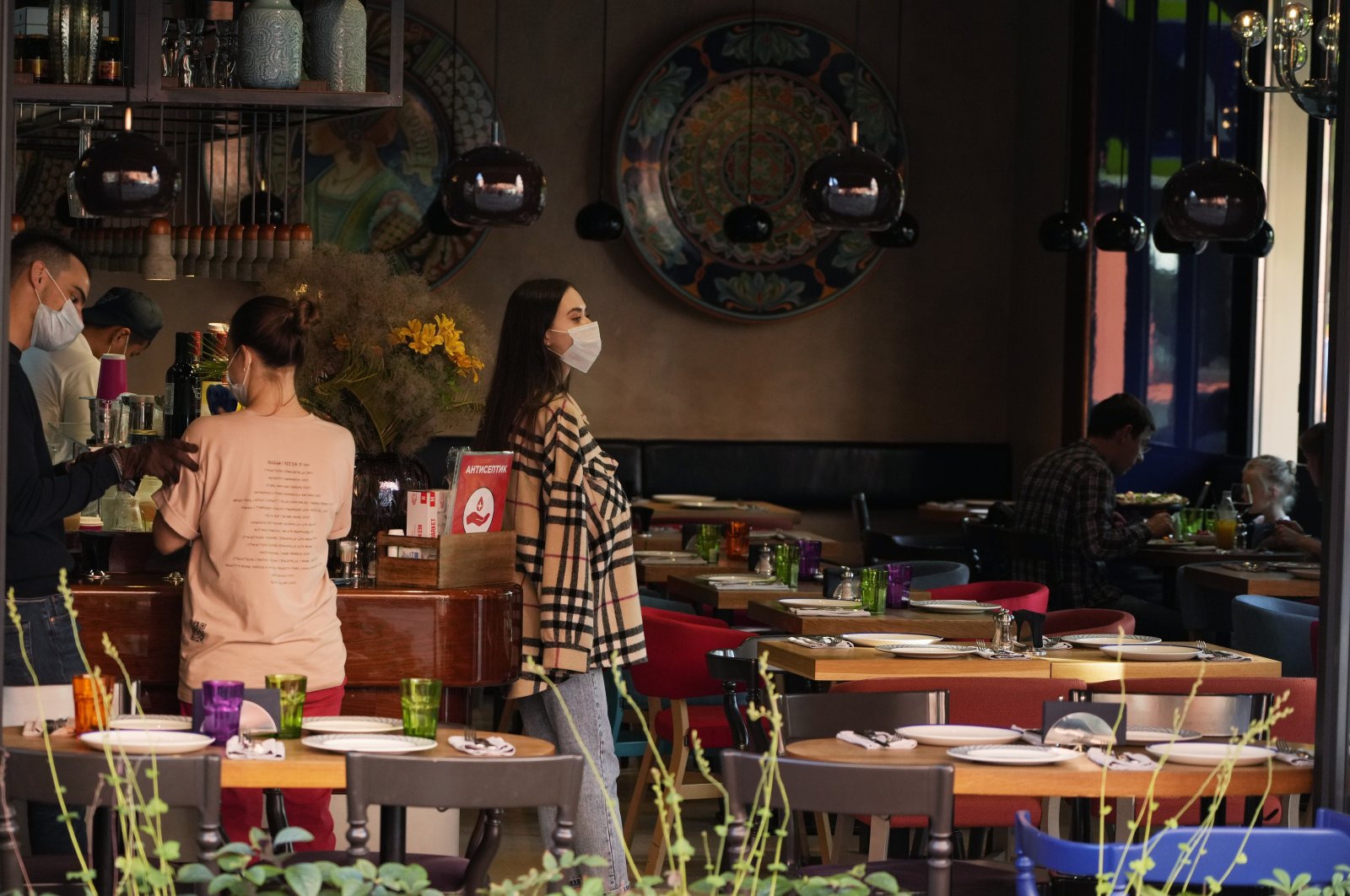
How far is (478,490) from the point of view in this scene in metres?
4.22

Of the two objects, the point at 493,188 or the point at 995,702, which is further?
the point at 493,188

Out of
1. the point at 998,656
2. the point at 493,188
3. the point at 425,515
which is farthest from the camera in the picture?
the point at 493,188

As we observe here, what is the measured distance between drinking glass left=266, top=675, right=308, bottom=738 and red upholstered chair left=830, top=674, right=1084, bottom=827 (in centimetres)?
141

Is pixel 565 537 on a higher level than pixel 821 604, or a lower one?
higher

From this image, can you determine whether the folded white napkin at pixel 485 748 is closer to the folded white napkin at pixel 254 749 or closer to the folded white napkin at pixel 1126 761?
the folded white napkin at pixel 254 749

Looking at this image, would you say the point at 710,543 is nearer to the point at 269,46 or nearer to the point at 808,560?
the point at 808,560

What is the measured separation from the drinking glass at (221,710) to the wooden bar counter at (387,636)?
1036 mm

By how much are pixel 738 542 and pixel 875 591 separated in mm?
1615

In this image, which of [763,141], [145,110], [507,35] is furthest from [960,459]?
[145,110]

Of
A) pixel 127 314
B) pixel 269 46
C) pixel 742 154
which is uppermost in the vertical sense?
pixel 742 154

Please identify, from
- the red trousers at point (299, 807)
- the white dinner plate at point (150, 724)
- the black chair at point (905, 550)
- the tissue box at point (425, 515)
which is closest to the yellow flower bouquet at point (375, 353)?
the tissue box at point (425, 515)

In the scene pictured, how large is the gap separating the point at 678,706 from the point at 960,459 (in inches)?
265

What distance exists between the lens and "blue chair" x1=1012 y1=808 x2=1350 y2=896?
2451mm

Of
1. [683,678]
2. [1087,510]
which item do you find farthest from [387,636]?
[1087,510]
